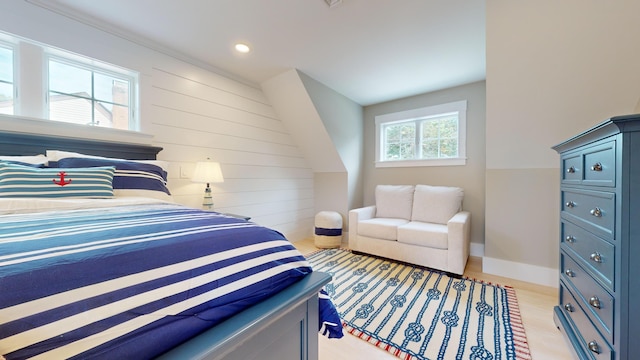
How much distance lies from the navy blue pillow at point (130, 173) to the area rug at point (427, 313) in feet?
5.49

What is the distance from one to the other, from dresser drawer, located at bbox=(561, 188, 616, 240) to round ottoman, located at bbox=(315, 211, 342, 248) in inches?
91.3

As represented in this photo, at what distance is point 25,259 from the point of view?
53cm

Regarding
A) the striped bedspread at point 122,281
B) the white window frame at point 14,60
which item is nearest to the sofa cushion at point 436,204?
the striped bedspread at point 122,281

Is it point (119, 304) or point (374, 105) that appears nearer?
point (119, 304)

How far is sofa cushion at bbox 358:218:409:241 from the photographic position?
2777mm

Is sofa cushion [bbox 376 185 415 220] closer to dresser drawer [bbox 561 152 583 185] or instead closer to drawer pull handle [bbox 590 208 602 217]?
dresser drawer [bbox 561 152 583 185]

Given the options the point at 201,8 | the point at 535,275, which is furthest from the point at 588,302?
the point at 201,8

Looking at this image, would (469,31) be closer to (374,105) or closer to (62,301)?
(374,105)

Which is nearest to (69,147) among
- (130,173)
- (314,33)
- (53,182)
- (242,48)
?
(130,173)

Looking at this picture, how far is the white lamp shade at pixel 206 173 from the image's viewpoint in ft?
7.91

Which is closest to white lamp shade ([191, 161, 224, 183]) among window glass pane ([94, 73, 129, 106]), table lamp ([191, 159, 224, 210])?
table lamp ([191, 159, 224, 210])

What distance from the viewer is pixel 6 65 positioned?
67.6 inches

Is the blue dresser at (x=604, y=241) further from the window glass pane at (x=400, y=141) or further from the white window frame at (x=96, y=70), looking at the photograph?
the white window frame at (x=96, y=70)

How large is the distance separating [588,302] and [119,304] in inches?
76.2
